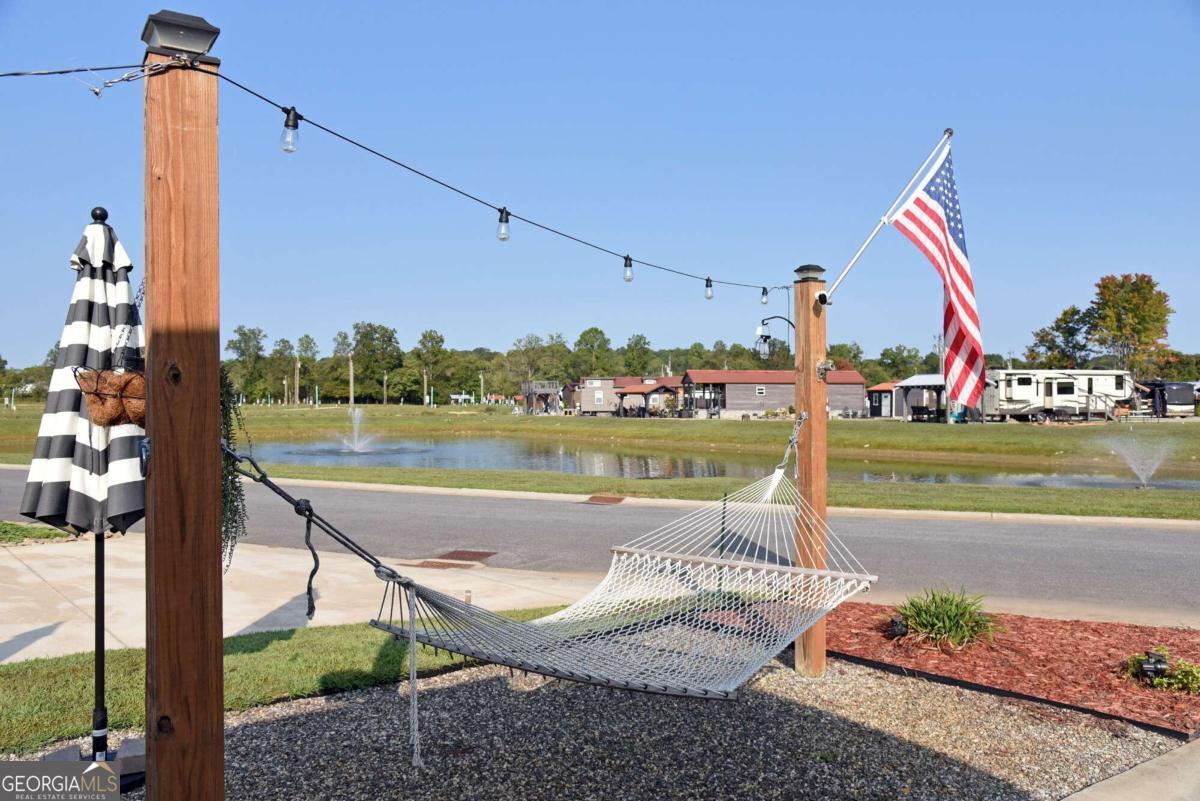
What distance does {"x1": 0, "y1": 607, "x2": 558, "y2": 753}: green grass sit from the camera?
4.98m

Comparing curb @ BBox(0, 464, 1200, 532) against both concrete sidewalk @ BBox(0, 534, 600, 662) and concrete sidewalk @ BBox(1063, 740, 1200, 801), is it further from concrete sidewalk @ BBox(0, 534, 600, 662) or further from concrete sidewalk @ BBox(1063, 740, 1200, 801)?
concrete sidewalk @ BBox(1063, 740, 1200, 801)

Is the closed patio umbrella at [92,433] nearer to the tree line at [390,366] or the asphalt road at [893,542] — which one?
the asphalt road at [893,542]

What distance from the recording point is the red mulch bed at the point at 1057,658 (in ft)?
18.2

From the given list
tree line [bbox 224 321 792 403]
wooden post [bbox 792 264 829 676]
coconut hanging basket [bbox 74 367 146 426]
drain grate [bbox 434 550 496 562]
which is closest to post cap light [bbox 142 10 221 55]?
coconut hanging basket [bbox 74 367 146 426]

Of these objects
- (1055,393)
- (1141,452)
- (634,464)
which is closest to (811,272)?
(634,464)

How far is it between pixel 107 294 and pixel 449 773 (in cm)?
286

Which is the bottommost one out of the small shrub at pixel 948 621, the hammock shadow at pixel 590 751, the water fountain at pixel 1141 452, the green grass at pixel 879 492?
the water fountain at pixel 1141 452

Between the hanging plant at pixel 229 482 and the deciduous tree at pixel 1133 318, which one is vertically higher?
the deciduous tree at pixel 1133 318

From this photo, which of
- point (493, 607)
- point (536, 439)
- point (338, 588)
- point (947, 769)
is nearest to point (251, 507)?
point (338, 588)

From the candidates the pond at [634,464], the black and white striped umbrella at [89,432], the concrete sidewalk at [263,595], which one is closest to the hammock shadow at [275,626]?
the concrete sidewalk at [263,595]

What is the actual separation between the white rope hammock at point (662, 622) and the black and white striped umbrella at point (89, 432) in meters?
1.20

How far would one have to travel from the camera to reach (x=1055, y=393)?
147 ft

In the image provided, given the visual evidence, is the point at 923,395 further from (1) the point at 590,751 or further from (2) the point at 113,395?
(2) the point at 113,395

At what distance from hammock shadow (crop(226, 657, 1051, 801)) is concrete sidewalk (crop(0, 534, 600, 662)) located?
2.30 meters
